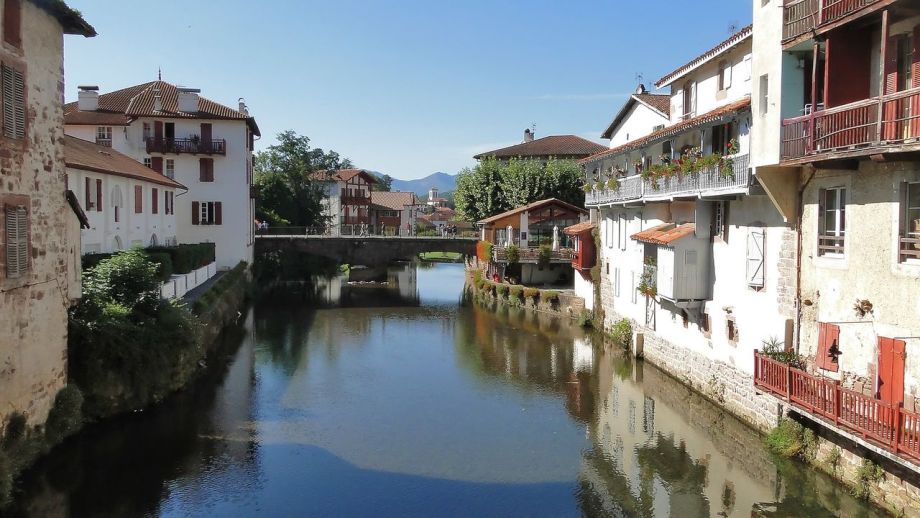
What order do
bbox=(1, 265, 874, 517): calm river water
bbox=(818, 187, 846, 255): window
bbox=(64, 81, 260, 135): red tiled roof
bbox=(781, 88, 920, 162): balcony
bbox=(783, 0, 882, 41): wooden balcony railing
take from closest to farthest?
bbox=(781, 88, 920, 162): balcony → bbox=(783, 0, 882, 41): wooden balcony railing → bbox=(1, 265, 874, 517): calm river water → bbox=(818, 187, 846, 255): window → bbox=(64, 81, 260, 135): red tiled roof

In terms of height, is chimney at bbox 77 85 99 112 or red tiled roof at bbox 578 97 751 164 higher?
chimney at bbox 77 85 99 112

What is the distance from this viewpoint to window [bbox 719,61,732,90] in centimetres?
2275

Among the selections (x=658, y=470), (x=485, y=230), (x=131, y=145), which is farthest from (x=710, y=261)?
(x=131, y=145)

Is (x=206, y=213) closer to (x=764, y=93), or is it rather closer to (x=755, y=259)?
(x=755, y=259)

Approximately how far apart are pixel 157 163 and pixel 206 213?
4504 mm

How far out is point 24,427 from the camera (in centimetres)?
1453

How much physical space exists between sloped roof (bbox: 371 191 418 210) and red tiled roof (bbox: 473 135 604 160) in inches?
1387

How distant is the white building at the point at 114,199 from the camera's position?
91.2 ft

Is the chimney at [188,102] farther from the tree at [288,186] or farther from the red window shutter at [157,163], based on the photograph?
the tree at [288,186]

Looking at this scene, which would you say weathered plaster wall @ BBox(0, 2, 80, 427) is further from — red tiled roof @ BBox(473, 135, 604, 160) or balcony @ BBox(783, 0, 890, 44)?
red tiled roof @ BBox(473, 135, 604, 160)

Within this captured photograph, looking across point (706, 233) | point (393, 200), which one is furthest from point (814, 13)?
point (393, 200)

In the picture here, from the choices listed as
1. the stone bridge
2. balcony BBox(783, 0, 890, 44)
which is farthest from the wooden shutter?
the stone bridge

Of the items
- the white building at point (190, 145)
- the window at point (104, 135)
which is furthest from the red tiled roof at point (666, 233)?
the window at point (104, 135)

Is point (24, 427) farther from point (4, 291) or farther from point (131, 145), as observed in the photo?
point (131, 145)
